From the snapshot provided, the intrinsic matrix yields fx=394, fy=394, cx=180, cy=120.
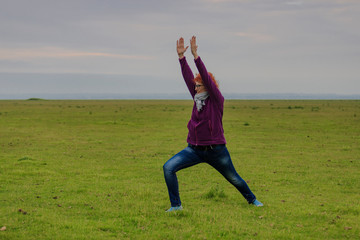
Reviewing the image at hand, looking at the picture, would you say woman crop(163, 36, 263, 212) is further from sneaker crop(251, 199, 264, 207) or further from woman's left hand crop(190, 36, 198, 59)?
sneaker crop(251, 199, 264, 207)

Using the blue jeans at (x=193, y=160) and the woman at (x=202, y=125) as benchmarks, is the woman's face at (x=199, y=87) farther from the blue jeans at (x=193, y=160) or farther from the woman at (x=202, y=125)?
the blue jeans at (x=193, y=160)

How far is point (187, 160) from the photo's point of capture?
7781 mm

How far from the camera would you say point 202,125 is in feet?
24.6

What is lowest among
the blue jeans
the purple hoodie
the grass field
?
the grass field

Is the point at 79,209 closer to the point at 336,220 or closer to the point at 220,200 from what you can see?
the point at 220,200

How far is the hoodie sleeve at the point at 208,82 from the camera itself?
7184 millimetres

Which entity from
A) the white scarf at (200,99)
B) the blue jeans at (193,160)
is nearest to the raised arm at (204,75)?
the white scarf at (200,99)

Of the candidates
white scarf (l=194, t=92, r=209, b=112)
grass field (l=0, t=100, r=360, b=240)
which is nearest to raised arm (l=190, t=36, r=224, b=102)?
white scarf (l=194, t=92, r=209, b=112)

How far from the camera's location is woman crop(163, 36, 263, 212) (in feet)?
24.4

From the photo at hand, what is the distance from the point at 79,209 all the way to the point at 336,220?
531 centimetres

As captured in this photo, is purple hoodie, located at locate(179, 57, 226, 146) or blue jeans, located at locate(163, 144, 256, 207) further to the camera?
blue jeans, located at locate(163, 144, 256, 207)

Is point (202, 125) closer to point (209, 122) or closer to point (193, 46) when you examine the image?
point (209, 122)

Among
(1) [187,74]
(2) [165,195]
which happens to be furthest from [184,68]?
(2) [165,195]

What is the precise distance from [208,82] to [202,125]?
84 cm
